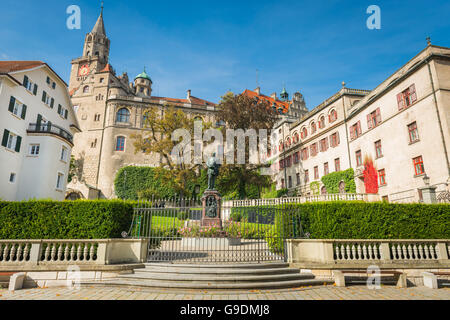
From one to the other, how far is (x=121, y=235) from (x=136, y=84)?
5823 cm

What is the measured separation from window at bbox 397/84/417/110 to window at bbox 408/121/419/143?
1.83 meters

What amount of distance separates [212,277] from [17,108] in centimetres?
2535

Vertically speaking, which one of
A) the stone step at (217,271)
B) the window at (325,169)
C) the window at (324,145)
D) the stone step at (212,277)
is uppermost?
the window at (324,145)

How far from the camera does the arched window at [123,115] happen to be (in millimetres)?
46906

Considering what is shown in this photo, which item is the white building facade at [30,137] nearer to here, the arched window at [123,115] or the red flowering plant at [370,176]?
the arched window at [123,115]

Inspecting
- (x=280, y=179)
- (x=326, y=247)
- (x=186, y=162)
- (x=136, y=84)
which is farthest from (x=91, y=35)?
(x=326, y=247)

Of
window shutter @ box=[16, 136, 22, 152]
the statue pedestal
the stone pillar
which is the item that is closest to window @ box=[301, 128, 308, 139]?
the stone pillar

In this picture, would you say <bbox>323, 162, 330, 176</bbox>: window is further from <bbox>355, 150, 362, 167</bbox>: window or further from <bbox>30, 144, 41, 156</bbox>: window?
<bbox>30, 144, 41, 156</bbox>: window

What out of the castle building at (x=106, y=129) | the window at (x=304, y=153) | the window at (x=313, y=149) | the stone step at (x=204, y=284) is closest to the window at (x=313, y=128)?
the window at (x=313, y=149)

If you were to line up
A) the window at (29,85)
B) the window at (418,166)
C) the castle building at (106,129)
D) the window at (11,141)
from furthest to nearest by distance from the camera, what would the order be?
the castle building at (106,129) → the window at (29,85) → the window at (11,141) → the window at (418,166)

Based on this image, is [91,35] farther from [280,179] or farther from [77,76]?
[280,179]

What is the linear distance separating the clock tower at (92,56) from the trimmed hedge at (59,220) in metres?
57.8

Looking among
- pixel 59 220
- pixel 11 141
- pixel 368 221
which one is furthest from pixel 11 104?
pixel 368 221
